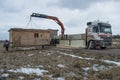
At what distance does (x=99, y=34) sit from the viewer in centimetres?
2261

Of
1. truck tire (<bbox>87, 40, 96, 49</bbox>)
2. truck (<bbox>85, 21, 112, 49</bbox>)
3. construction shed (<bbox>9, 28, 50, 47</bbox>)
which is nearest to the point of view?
truck (<bbox>85, 21, 112, 49</bbox>)

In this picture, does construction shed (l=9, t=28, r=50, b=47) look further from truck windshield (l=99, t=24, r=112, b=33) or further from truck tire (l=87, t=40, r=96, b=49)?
truck windshield (l=99, t=24, r=112, b=33)

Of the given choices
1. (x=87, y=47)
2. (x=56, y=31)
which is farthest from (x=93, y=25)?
(x=56, y=31)

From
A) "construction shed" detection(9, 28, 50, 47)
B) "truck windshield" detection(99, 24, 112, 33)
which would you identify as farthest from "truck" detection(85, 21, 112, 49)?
"construction shed" detection(9, 28, 50, 47)

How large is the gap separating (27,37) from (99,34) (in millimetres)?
9493

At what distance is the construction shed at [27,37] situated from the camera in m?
24.6

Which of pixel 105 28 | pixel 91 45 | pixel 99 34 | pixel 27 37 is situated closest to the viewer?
pixel 99 34

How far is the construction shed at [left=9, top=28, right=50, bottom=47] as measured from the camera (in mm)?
24641

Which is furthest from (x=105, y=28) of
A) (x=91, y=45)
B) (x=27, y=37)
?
(x=27, y=37)

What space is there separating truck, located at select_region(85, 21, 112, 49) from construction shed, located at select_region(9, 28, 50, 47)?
6.88 meters

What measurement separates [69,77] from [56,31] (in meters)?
29.4

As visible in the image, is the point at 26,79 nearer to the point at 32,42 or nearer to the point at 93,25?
the point at 93,25

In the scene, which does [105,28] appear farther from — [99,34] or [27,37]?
[27,37]

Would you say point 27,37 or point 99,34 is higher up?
point 99,34
